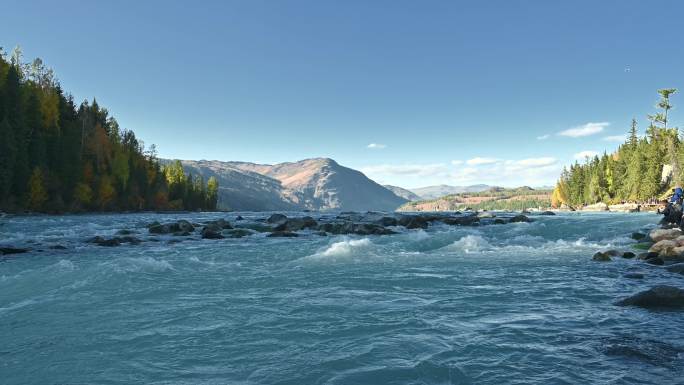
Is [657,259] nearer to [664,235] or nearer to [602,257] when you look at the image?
[602,257]

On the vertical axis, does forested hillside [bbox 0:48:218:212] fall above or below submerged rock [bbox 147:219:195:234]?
above

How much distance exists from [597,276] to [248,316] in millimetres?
13741

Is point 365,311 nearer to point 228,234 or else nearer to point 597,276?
point 597,276

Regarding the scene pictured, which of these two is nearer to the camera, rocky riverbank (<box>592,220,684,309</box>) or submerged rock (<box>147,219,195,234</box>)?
rocky riverbank (<box>592,220,684,309</box>)

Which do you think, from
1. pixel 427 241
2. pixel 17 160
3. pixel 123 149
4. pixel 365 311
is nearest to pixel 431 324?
pixel 365 311

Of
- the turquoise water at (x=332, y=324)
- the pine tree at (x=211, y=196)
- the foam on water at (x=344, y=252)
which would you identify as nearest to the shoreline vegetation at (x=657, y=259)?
the turquoise water at (x=332, y=324)

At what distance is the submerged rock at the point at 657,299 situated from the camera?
11.6 meters

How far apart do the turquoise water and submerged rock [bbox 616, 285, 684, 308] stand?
66 cm

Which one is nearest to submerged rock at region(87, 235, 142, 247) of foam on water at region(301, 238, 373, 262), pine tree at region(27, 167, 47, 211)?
foam on water at region(301, 238, 373, 262)

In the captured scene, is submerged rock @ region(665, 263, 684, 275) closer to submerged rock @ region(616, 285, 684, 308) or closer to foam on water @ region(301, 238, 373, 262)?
submerged rock @ region(616, 285, 684, 308)

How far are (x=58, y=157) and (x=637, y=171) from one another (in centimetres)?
12660

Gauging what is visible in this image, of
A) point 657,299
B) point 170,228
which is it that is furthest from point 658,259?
point 170,228

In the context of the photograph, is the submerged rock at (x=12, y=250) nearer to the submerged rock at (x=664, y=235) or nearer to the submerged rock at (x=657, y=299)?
the submerged rock at (x=657, y=299)

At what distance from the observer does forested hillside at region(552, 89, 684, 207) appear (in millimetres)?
99625
